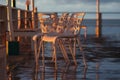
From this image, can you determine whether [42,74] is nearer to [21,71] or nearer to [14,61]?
[21,71]

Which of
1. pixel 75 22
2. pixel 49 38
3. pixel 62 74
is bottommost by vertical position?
pixel 62 74

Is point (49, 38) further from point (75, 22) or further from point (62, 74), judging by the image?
point (62, 74)

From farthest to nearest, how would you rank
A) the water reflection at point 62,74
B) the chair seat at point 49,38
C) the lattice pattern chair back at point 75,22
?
1. the lattice pattern chair back at point 75,22
2. the chair seat at point 49,38
3. the water reflection at point 62,74

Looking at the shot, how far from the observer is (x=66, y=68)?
312 inches

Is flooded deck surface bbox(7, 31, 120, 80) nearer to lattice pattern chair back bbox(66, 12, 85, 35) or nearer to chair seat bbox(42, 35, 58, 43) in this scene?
chair seat bbox(42, 35, 58, 43)

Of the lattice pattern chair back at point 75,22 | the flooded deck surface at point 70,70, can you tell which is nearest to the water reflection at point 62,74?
the flooded deck surface at point 70,70

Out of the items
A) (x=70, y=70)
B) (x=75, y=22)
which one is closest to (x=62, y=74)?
(x=70, y=70)

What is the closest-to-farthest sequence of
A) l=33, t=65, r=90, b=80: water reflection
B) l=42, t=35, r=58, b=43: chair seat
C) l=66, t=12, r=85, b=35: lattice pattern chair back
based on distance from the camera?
l=33, t=65, r=90, b=80: water reflection < l=42, t=35, r=58, b=43: chair seat < l=66, t=12, r=85, b=35: lattice pattern chair back

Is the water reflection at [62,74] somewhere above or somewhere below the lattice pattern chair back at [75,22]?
below

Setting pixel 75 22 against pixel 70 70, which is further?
pixel 75 22

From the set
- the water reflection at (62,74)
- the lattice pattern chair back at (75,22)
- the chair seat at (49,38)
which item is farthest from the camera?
the lattice pattern chair back at (75,22)

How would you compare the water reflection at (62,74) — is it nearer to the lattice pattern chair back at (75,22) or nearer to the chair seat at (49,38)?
the chair seat at (49,38)

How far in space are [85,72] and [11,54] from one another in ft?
9.44

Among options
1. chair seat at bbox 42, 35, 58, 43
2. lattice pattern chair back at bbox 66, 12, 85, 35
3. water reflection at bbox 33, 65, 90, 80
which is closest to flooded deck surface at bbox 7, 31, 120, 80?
water reflection at bbox 33, 65, 90, 80
